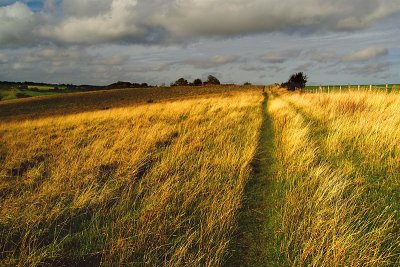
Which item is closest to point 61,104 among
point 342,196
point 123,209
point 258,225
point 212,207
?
point 123,209

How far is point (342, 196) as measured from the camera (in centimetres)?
494

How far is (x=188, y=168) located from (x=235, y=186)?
1.64 meters

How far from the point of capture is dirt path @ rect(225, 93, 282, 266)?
3598mm

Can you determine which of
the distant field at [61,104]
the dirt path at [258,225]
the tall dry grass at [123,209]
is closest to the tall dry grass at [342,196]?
the dirt path at [258,225]

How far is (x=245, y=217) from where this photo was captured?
462 cm

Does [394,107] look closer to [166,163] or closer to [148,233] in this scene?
[166,163]

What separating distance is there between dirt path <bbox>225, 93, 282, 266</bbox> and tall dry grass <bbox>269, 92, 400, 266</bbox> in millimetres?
190

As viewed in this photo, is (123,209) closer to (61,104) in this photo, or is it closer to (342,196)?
(342,196)

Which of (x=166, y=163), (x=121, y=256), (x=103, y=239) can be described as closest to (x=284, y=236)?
(x=121, y=256)

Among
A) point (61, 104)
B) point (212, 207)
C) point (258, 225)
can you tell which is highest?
point (61, 104)

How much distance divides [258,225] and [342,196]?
164cm

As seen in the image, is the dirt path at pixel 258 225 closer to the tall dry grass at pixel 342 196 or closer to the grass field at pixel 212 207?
the grass field at pixel 212 207

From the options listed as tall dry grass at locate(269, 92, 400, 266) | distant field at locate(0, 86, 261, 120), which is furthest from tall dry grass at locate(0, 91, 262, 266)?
distant field at locate(0, 86, 261, 120)

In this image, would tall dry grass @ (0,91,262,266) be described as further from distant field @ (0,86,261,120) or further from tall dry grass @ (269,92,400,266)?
distant field @ (0,86,261,120)
